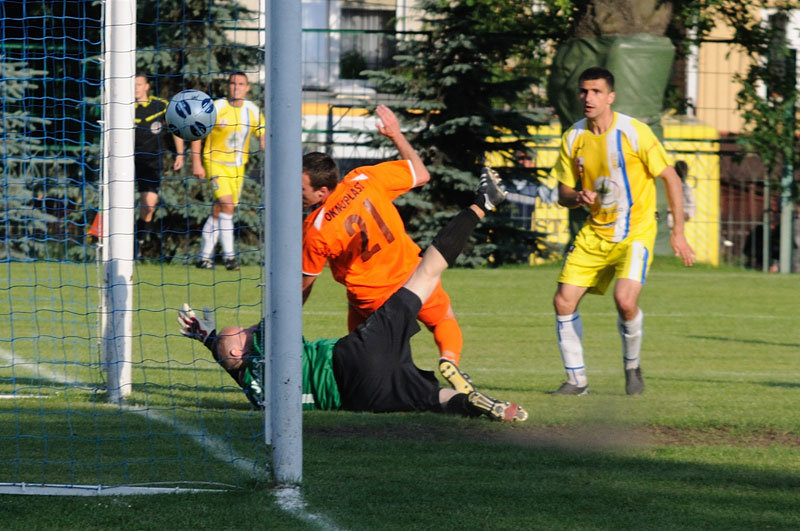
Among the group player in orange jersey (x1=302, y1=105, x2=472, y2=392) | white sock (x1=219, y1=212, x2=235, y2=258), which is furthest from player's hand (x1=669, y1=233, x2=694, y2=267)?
white sock (x1=219, y1=212, x2=235, y2=258)

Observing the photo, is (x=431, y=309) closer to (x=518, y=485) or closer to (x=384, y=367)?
(x=384, y=367)

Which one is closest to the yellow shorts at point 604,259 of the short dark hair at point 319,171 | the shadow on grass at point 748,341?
the short dark hair at point 319,171

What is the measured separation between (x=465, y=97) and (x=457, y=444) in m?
14.2

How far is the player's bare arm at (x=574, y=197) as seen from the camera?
25.6ft

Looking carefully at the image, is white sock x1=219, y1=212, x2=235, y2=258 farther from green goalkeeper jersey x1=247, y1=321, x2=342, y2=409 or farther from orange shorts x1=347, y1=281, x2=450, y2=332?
green goalkeeper jersey x1=247, y1=321, x2=342, y2=409

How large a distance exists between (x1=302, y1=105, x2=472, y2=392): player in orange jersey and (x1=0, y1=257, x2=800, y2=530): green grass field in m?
0.70

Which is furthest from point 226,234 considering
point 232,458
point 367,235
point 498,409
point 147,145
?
point 232,458

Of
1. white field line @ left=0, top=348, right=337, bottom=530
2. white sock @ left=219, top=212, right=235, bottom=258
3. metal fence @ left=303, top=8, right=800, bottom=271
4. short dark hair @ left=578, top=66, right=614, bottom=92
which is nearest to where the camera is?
white field line @ left=0, top=348, right=337, bottom=530

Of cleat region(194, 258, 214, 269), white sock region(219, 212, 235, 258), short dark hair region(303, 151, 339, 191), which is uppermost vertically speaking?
short dark hair region(303, 151, 339, 191)

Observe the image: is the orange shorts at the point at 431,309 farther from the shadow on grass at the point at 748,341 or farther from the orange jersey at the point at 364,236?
the shadow on grass at the point at 748,341

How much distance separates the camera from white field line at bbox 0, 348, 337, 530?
4.67 m

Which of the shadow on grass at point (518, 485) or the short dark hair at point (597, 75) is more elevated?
the short dark hair at point (597, 75)

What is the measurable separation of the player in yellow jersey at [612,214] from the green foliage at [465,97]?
10946mm

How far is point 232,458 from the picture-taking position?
18.8ft
